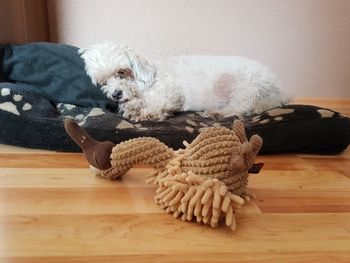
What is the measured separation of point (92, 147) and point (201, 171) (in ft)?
0.99

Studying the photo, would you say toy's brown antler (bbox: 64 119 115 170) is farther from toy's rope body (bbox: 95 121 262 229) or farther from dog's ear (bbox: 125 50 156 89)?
dog's ear (bbox: 125 50 156 89)

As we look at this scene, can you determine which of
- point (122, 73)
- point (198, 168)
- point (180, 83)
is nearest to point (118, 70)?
point (122, 73)

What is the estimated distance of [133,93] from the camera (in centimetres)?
169

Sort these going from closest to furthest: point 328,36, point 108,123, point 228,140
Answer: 1. point 228,140
2. point 108,123
3. point 328,36

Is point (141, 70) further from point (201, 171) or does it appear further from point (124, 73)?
point (201, 171)

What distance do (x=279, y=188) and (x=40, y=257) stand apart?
60 cm

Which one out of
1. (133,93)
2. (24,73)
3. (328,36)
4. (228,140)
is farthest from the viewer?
(328,36)

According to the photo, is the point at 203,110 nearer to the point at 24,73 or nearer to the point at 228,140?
the point at 24,73

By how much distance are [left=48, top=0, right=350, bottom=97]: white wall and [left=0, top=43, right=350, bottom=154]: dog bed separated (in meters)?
0.56

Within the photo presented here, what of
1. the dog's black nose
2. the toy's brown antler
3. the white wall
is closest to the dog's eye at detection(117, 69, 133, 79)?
the dog's black nose

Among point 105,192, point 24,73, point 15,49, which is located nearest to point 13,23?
point 15,49

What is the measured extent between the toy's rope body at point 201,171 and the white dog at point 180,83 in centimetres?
74

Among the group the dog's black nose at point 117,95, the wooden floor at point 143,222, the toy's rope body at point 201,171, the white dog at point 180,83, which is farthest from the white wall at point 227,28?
the toy's rope body at point 201,171

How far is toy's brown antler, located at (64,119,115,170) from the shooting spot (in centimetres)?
87
